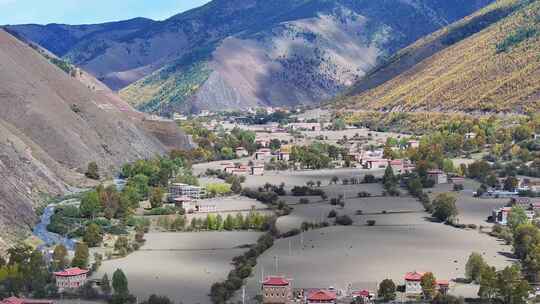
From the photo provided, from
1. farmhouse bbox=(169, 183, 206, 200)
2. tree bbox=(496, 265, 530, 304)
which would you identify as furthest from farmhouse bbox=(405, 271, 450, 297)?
farmhouse bbox=(169, 183, 206, 200)

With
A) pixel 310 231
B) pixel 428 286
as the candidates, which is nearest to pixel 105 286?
pixel 428 286

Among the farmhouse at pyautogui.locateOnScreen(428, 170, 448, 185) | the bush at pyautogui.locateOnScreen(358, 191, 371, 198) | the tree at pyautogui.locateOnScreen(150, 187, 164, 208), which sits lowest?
the tree at pyautogui.locateOnScreen(150, 187, 164, 208)

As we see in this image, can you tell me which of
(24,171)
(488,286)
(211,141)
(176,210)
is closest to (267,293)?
(488,286)

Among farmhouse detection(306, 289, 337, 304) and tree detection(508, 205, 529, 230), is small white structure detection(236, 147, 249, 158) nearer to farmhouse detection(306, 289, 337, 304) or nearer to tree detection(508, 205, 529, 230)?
tree detection(508, 205, 529, 230)

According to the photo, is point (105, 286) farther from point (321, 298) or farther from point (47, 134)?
point (47, 134)

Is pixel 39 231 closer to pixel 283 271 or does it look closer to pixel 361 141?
pixel 283 271

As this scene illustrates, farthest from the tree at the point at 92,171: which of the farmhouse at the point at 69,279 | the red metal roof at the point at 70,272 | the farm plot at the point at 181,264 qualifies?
the farmhouse at the point at 69,279

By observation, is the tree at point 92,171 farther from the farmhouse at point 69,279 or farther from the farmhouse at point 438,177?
the farmhouse at point 69,279

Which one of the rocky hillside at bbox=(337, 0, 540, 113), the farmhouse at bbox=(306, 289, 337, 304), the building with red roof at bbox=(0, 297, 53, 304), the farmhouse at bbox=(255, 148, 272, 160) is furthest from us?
the rocky hillside at bbox=(337, 0, 540, 113)
